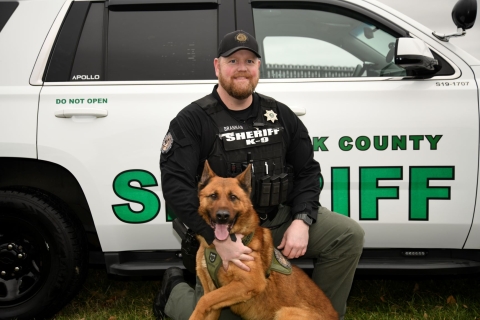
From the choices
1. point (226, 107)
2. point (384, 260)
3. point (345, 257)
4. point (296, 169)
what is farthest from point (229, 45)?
point (384, 260)

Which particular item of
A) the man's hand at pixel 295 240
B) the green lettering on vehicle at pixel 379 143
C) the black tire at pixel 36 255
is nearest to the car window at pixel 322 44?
the green lettering on vehicle at pixel 379 143

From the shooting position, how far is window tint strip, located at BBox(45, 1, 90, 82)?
3268mm

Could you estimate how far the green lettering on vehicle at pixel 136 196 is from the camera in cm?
320

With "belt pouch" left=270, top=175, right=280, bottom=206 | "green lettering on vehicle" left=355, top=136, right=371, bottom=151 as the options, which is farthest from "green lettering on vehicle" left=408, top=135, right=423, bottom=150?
"belt pouch" left=270, top=175, right=280, bottom=206

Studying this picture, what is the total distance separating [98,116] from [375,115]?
144 cm

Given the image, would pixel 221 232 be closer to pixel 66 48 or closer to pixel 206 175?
pixel 206 175

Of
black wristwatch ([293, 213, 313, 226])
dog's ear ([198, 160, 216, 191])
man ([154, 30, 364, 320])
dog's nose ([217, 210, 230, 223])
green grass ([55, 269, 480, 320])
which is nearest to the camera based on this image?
dog's nose ([217, 210, 230, 223])

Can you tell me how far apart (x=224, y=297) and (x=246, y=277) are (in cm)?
12

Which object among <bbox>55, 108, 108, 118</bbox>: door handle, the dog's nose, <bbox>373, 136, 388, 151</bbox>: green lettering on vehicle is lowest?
the dog's nose

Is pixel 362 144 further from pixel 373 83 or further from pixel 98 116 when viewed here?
pixel 98 116

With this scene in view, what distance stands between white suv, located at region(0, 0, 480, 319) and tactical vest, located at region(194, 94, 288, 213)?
464 millimetres

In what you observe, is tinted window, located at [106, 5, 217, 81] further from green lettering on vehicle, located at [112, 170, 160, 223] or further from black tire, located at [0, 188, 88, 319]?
black tire, located at [0, 188, 88, 319]

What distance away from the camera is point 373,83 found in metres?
3.28

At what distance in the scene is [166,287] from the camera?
313 centimetres
